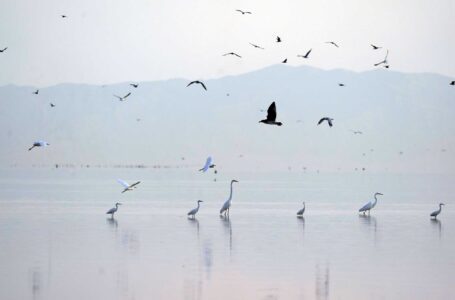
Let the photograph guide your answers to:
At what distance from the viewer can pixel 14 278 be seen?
65.7 feet

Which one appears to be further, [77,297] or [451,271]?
[451,271]

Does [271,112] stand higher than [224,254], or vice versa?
[271,112]

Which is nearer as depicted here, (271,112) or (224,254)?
(271,112)

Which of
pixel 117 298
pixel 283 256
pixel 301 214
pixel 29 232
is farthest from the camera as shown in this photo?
pixel 301 214

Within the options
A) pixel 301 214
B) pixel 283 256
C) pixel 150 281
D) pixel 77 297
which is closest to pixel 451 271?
pixel 283 256

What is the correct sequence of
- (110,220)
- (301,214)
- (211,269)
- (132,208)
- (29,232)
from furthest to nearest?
(132,208), (301,214), (110,220), (29,232), (211,269)

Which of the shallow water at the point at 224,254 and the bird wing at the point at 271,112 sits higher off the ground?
the bird wing at the point at 271,112

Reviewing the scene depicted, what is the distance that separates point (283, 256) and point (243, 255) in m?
0.91

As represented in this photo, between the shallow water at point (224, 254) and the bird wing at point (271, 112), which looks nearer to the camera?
the shallow water at point (224, 254)

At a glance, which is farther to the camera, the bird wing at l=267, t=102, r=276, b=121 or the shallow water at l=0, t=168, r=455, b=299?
the bird wing at l=267, t=102, r=276, b=121

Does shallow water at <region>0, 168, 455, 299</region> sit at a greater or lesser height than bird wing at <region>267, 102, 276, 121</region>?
lesser

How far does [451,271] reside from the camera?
2177 centimetres

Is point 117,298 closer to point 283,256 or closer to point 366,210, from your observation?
point 283,256

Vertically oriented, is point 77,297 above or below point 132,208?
below
